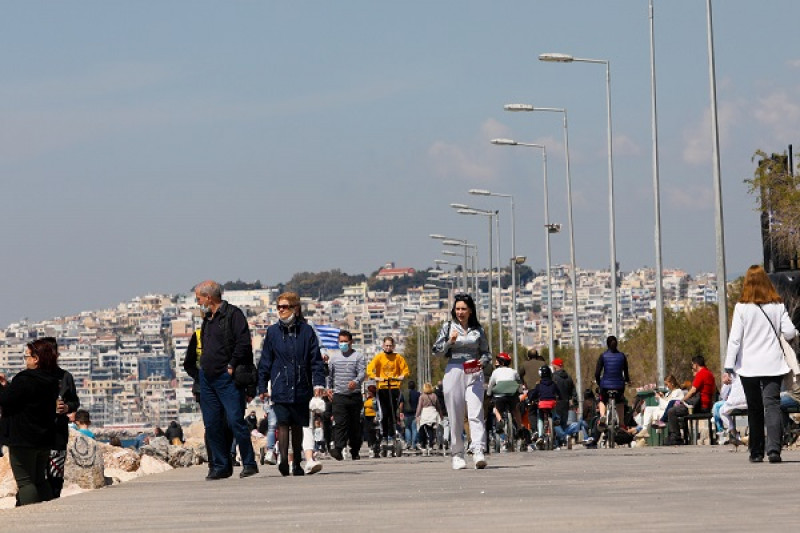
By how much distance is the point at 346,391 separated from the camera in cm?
2945

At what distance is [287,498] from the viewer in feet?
55.6

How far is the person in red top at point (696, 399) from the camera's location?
33.9m

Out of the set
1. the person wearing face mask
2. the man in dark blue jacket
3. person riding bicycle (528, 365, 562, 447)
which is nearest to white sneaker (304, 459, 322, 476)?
the man in dark blue jacket

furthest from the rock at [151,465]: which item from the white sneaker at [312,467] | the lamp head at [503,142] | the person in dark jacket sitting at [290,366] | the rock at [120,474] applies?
the lamp head at [503,142]

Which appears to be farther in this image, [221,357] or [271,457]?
[271,457]

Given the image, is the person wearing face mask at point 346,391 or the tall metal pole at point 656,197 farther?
the tall metal pole at point 656,197

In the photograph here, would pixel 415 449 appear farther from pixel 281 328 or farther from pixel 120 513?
pixel 120 513

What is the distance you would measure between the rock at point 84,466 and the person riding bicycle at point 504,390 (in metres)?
9.50

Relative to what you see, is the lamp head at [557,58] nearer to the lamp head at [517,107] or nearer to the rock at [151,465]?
the lamp head at [517,107]

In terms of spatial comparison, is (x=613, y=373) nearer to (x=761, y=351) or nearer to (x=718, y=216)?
(x=718, y=216)

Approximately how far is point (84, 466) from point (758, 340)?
27.1ft

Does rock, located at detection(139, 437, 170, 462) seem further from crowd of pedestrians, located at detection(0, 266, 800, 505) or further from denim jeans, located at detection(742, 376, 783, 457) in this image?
denim jeans, located at detection(742, 376, 783, 457)

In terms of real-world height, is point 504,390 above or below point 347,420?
above

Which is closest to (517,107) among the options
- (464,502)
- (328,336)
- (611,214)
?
(611,214)
